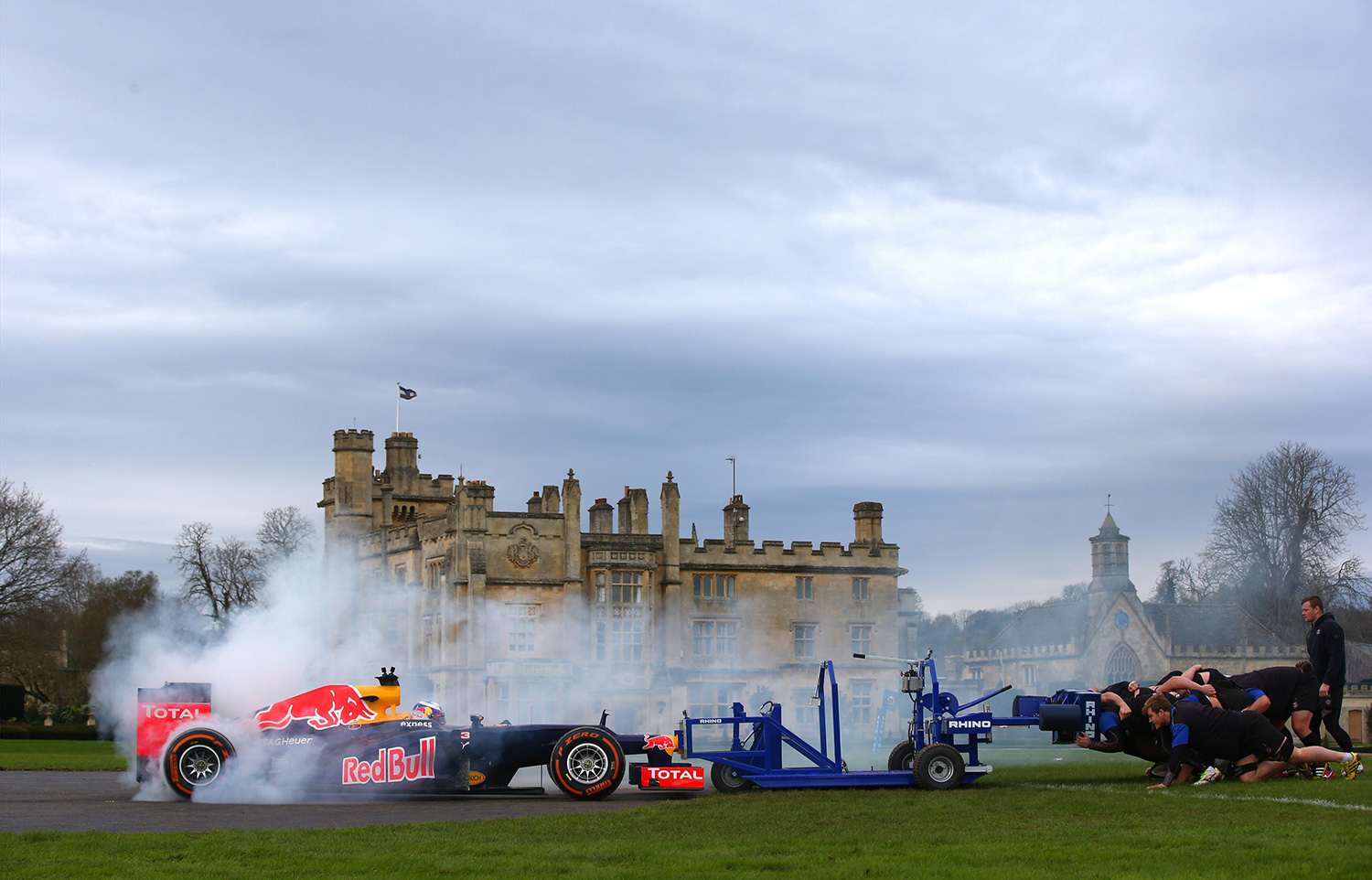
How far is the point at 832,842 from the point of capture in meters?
15.4

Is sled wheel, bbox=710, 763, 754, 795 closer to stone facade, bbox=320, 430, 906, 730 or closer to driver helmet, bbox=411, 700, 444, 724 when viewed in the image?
driver helmet, bbox=411, 700, 444, 724

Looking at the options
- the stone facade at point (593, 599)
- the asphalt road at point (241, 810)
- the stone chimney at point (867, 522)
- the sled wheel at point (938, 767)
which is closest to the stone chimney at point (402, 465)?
the stone facade at point (593, 599)

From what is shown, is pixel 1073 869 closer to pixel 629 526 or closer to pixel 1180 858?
pixel 1180 858

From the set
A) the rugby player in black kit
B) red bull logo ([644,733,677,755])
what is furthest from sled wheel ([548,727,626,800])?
the rugby player in black kit

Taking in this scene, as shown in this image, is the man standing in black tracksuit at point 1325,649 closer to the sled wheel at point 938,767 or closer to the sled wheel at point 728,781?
the sled wheel at point 938,767

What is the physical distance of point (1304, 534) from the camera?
2950 inches

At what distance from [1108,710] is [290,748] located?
1395cm

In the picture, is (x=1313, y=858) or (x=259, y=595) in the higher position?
(x=259, y=595)

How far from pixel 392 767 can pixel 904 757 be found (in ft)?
28.5

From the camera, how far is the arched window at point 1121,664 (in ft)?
259

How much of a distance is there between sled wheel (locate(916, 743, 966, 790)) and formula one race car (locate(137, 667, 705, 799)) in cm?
387

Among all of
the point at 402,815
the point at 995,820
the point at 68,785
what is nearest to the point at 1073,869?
the point at 995,820

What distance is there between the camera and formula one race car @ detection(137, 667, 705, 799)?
23.4 meters

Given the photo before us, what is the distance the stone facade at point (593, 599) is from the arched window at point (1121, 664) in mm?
22087
